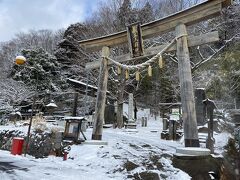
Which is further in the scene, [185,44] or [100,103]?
[100,103]

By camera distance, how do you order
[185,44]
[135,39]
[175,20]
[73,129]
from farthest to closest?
[73,129]
[135,39]
[175,20]
[185,44]

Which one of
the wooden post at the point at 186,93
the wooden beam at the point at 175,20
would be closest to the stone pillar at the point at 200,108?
the wooden post at the point at 186,93

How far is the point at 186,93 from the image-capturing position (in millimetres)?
7816

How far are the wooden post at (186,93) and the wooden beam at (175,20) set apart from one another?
1.06 ft

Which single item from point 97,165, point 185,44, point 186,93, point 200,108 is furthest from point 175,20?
point 97,165

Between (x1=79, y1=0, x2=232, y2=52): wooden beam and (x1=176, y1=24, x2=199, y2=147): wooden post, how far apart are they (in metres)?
0.32

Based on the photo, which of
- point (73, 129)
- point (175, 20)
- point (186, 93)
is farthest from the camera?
point (73, 129)

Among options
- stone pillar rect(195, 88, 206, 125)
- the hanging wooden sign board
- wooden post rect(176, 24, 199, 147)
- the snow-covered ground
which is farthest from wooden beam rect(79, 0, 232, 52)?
the snow-covered ground

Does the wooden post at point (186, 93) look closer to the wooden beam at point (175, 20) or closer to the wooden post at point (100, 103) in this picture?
the wooden beam at point (175, 20)

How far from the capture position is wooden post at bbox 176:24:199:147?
7391 mm

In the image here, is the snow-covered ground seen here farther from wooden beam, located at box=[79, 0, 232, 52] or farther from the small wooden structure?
wooden beam, located at box=[79, 0, 232, 52]

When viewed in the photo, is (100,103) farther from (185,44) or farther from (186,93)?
(185,44)

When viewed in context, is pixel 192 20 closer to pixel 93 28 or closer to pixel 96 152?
pixel 96 152

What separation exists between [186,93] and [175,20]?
8.92ft
